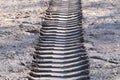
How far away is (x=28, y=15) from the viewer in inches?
272

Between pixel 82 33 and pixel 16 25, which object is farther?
pixel 16 25

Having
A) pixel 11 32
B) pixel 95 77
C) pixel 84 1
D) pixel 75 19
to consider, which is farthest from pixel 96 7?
pixel 95 77

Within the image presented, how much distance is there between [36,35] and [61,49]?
783mm

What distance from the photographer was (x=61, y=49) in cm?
503

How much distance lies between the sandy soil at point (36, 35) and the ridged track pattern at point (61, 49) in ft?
0.35

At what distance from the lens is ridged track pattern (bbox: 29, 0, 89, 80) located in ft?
14.2

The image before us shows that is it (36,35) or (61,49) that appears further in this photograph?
(36,35)

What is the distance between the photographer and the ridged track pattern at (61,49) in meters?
4.32

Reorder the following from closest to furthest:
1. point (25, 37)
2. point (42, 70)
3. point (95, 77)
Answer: point (95, 77)
point (42, 70)
point (25, 37)

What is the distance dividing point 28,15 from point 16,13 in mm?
299

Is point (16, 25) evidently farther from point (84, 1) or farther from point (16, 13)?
point (84, 1)

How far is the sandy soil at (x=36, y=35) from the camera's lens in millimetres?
4406

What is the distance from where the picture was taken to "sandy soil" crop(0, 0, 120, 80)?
4.41m

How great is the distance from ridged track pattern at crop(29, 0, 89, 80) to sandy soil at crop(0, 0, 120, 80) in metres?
0.11
